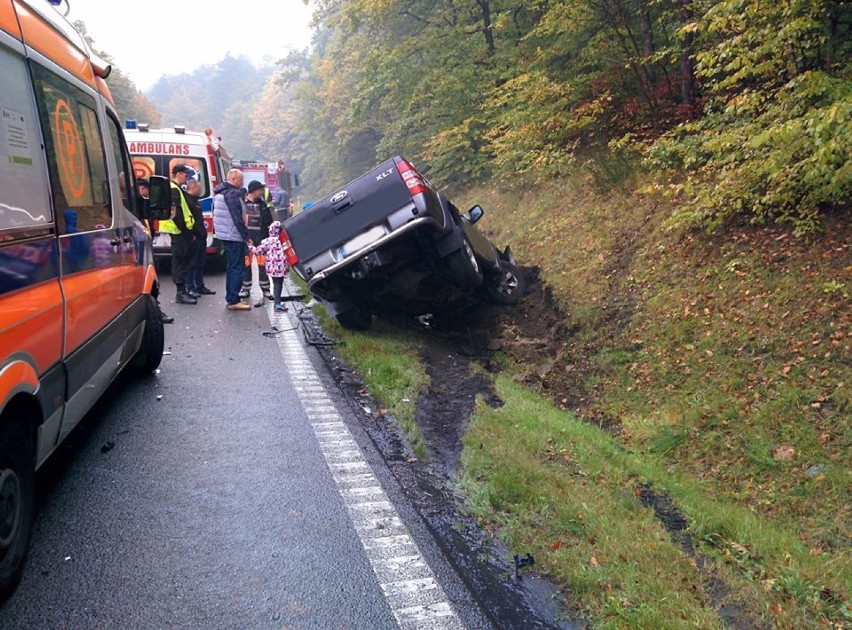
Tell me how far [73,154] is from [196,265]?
6.43 metres

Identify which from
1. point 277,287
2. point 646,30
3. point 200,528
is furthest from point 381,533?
point 646,30

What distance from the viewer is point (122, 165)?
558 cm

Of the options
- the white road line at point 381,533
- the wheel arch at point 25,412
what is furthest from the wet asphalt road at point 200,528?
the wheel arch at point 25,412

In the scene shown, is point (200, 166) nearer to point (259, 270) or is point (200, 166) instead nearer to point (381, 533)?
point (259, 270)

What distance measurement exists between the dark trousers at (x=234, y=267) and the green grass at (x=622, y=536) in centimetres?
542

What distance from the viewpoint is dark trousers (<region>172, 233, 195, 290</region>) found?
9.54 metres

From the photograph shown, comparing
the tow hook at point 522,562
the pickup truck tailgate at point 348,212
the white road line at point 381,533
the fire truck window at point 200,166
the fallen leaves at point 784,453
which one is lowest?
the fallen leaves at point 784,453

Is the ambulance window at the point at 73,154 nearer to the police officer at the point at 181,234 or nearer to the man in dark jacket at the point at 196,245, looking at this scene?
the police officer at the point at 181,234

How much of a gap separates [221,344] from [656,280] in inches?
195

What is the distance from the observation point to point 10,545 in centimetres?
286

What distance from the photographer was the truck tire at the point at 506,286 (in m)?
8.71

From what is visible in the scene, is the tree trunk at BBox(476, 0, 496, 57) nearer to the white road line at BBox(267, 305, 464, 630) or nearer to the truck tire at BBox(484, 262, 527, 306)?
the truck tire at BBox(484, 262, 527, 306)

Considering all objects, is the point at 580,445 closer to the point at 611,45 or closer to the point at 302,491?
the point at 302,491

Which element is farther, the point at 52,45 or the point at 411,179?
the point at 411,179
